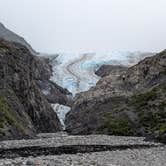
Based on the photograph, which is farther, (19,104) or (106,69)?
(106,69)

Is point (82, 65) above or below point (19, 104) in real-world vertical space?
below

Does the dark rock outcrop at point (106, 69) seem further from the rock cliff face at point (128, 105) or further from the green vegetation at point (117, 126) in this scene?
the green vegetation at point (117, 126)

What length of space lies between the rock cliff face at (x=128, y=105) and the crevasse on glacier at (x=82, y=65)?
126 ft

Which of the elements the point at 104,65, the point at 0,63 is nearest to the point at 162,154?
the point at 0,63

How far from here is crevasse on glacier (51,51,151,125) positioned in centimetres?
13038

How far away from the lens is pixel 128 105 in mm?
69000

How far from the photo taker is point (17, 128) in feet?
170

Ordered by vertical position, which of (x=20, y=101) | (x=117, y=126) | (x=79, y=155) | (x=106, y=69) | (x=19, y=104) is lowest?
(x=106, y=69)

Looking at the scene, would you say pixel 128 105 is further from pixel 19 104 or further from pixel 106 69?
pixel 106 69

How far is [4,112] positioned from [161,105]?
20810 mm

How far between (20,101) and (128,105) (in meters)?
15.1

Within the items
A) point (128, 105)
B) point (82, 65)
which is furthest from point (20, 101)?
point (82, 65)

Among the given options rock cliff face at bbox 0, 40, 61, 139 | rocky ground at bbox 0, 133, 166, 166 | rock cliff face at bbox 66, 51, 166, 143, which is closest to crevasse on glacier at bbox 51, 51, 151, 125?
rock cliff face at bbox 66, 51, 166, 143

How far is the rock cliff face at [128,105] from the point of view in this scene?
2343 inches
